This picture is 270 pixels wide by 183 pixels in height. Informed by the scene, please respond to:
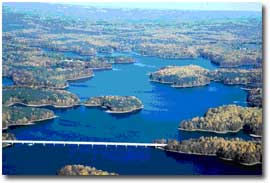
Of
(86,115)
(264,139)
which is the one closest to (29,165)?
(86,115)

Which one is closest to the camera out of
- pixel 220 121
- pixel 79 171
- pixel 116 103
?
pixel 79 171

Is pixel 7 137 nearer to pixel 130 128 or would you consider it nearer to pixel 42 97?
pixel 42 97

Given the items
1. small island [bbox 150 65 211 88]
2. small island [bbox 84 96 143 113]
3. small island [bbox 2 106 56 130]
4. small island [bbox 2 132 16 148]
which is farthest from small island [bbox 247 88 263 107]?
small island [bbox 2 132 16 148]

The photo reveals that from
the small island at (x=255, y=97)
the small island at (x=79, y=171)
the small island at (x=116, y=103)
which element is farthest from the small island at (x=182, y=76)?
the small island at (x=79, y=171)

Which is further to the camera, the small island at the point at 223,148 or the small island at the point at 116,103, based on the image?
the small island at the point at 116,103

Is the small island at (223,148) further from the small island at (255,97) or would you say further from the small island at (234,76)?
the small island at (234,76)

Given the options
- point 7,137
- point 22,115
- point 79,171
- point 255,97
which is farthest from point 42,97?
point 255,97

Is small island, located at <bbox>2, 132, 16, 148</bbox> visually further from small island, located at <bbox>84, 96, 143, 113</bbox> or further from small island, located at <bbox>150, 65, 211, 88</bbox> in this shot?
small island, located at <bbox>150, 65, 211, 88</bbox>
